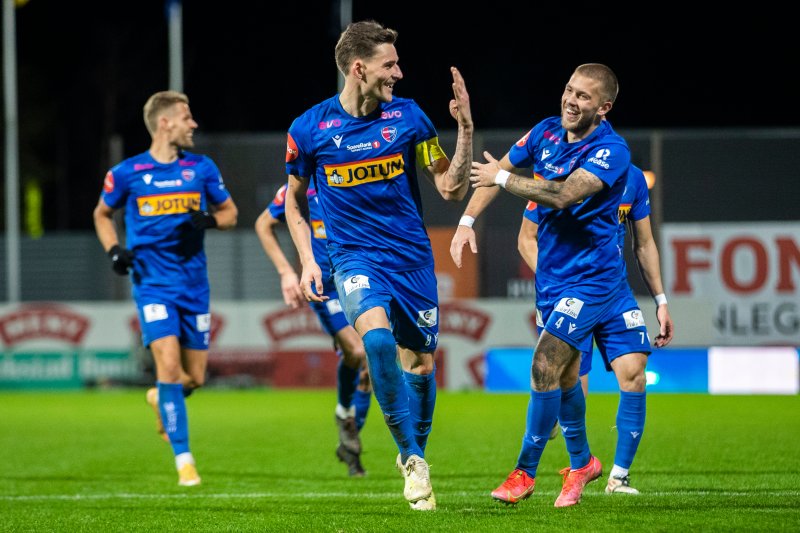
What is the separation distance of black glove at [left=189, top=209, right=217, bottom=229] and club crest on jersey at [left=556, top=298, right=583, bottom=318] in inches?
128

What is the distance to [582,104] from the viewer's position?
671cm

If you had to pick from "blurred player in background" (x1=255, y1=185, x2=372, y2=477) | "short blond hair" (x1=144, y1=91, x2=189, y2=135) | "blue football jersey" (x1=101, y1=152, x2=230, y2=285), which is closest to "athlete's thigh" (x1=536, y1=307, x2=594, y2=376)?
"blurred player in background" (x1=255, y1=185, x2=372, y2=477)

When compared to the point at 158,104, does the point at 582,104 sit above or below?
below

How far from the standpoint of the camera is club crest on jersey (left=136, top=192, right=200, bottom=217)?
9227 millimetres

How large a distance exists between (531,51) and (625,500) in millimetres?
45487

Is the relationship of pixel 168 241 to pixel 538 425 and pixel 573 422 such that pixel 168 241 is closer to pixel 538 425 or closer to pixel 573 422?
pixel 573 422

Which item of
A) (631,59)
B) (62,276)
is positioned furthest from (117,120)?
(62,276)

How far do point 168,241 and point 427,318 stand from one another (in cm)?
299

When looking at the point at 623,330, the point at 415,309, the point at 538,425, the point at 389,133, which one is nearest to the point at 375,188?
the point at 389,133

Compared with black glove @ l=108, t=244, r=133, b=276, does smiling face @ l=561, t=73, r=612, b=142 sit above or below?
above

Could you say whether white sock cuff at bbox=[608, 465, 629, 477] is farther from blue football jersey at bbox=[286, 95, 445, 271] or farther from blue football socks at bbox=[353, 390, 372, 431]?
blue football socks at bbox=[353, 390, 372, 431]

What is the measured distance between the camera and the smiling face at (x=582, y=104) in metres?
6.70

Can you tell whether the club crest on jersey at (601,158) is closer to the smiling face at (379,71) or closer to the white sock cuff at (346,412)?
the smiling face at (379,71)

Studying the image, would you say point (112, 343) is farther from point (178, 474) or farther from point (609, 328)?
→ point (609, 328)
